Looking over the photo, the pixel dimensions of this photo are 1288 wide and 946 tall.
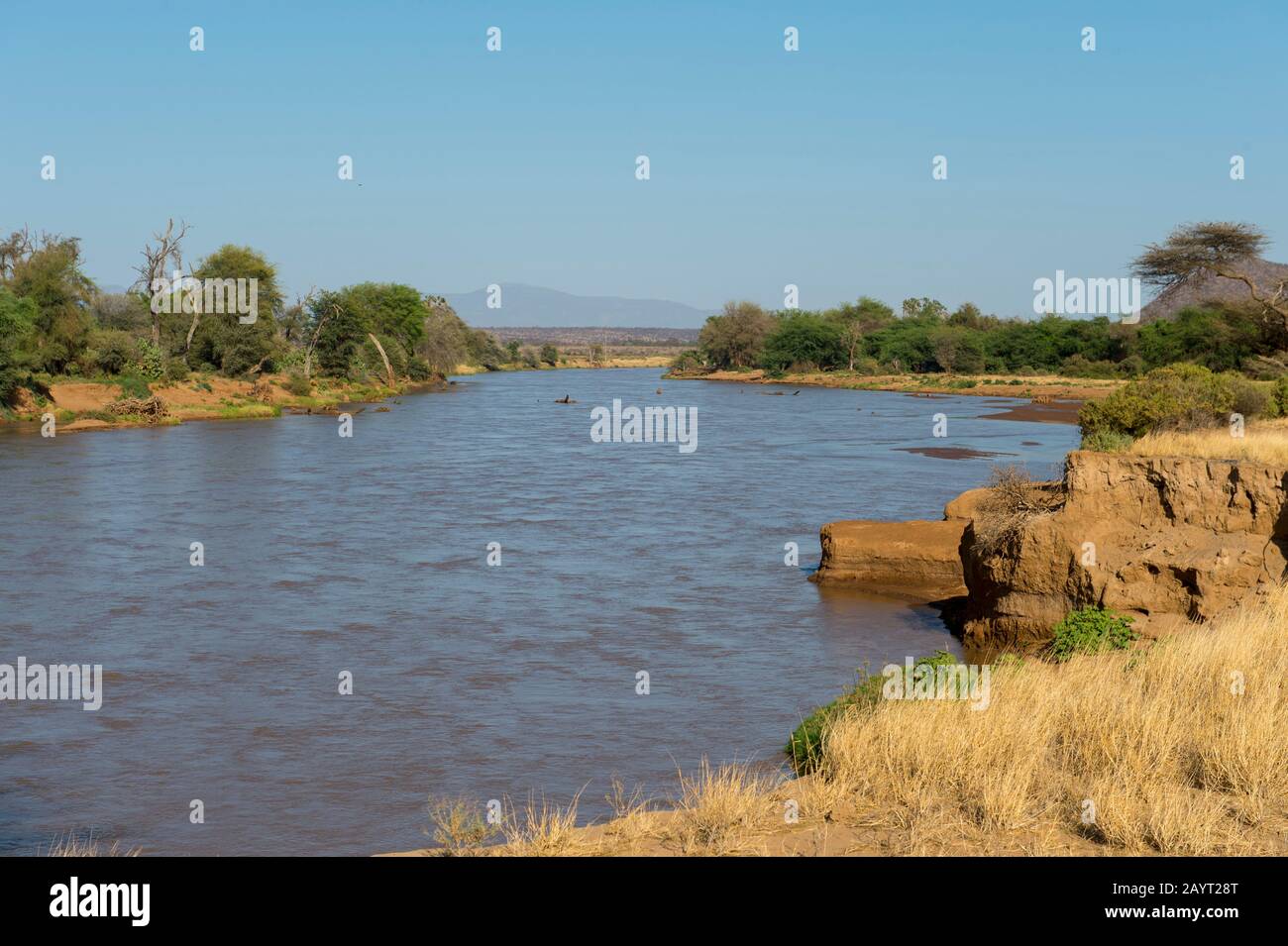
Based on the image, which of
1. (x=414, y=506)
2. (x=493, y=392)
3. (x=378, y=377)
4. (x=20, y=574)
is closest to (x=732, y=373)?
(x=493, y=392)

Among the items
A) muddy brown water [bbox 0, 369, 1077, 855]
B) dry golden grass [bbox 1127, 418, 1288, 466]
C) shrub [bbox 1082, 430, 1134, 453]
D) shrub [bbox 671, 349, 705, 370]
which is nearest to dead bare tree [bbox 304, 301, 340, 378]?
muddy brown water [bbox 0, 369, 1077, 855]

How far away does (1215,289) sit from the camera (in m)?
125

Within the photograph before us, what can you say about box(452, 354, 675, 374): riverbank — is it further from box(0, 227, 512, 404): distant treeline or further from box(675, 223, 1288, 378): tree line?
box(0, 227, 512, 404): distant treeline

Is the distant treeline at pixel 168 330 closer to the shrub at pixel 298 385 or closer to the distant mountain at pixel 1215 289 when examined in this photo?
the shrub at pixel 298 385

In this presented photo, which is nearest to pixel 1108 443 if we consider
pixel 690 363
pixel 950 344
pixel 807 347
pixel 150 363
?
pixel 150 363

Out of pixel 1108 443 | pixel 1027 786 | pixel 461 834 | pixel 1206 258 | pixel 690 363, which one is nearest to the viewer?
pixel 1027 786

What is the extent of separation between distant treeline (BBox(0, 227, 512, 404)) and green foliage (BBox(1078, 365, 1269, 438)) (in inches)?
1440

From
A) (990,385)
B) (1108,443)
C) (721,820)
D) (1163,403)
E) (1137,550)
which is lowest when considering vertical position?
(721,820)

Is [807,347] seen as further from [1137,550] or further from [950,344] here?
[1137,550]

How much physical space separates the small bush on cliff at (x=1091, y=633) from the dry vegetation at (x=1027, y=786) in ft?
8.93

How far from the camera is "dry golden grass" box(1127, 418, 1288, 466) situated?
13.4 meters

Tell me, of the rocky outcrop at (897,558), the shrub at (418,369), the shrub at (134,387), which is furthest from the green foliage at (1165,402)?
the shrub at (418,369)

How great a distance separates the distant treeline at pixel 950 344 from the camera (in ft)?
228

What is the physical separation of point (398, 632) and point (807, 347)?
311 ft
